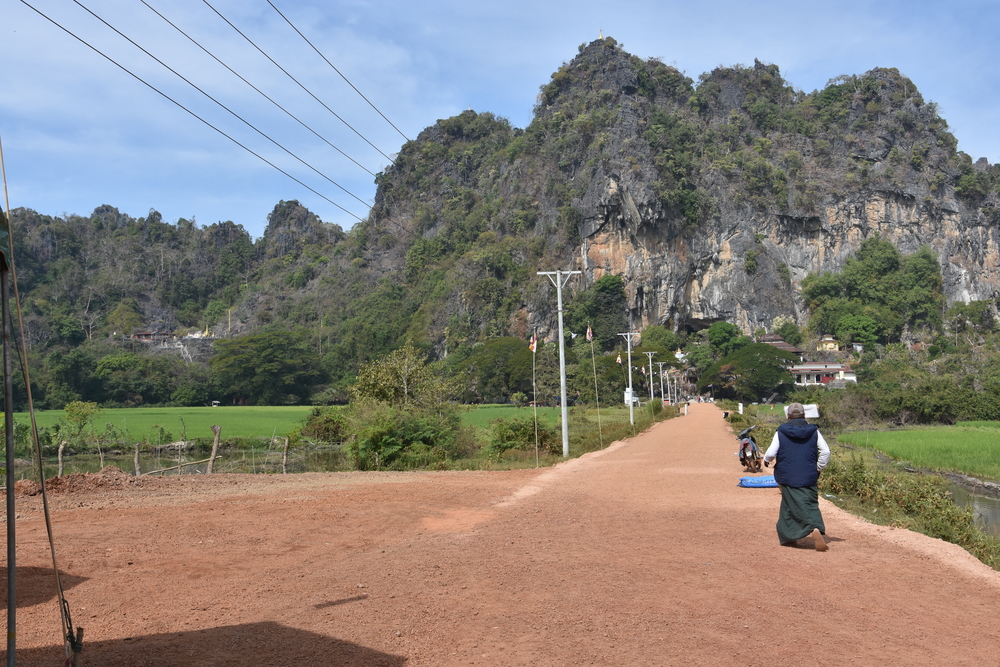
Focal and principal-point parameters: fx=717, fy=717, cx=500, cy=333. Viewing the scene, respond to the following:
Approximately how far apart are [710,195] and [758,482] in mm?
102055

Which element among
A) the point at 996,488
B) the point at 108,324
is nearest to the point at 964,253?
the point at 996,488

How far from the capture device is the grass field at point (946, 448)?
23906mm

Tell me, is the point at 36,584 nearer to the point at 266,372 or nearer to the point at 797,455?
the point at 797,455

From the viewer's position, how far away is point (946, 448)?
27781 mm

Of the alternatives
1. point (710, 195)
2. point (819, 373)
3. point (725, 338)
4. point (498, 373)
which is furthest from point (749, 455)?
point (710, 195)

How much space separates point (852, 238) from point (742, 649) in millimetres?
122481

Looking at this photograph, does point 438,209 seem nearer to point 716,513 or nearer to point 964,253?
point 964,253

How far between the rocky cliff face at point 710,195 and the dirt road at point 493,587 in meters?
89.9

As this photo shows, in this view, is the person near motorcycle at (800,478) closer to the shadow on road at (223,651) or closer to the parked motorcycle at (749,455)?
the shadow on road at (223,651)

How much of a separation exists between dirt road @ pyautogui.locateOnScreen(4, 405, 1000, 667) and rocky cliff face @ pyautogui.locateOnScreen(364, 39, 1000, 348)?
89.9 meters

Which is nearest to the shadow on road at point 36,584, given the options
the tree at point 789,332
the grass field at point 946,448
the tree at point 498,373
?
the grass field at point 946,448

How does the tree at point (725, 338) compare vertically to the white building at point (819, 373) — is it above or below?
above

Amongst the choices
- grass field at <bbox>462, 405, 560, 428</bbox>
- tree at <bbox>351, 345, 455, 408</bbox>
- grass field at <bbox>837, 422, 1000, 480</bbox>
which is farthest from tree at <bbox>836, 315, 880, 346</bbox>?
tree at <bbox>351, 345, 455, 408</bbox>

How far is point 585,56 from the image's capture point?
415ft
